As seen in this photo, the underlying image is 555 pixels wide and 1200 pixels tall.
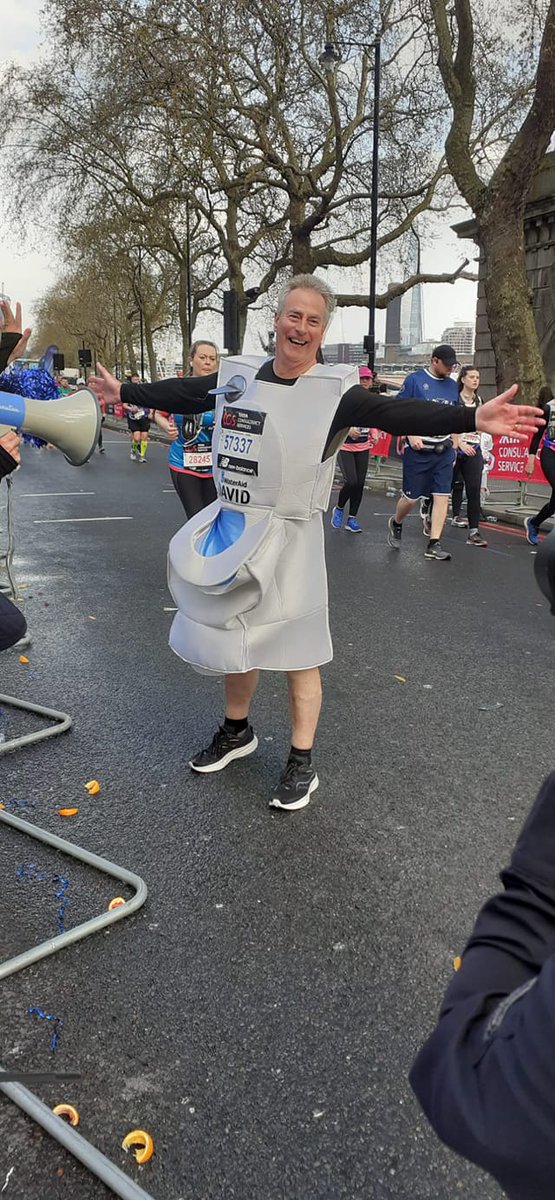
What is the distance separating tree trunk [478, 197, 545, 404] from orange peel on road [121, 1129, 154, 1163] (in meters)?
15.1

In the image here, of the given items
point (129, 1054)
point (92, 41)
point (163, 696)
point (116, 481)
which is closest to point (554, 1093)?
point (129, 1054)

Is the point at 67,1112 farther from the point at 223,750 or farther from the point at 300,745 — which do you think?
the point at 223,750

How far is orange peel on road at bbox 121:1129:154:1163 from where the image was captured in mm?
1837

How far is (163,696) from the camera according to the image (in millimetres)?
4758

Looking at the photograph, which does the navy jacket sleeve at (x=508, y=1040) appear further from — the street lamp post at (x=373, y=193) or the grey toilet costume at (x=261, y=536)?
the street lamp post at (x=373, y=193)

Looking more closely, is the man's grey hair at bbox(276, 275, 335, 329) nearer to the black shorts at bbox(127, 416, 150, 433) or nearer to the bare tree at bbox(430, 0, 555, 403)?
the black shorts at bbox(127, 416, 150, 433)

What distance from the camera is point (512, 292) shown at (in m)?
15.4

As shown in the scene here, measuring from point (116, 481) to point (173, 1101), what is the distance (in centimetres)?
1484

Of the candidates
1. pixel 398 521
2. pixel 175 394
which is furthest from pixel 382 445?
pixel 175 394

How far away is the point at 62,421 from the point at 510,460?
10.2 m

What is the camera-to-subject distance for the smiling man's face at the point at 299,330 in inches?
123

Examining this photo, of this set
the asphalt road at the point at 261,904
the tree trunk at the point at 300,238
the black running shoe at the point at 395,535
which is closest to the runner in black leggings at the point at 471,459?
the black running shoe at the point at 395,535

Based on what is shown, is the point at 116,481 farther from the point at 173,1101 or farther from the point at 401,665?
the point at 173,1101

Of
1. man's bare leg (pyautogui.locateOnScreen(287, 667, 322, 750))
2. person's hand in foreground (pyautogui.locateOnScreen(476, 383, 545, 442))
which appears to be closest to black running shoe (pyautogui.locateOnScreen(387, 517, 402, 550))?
man's bare leg (pyautogui.locateOnScreen(287, 667, 322, 750))
